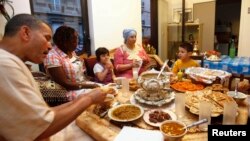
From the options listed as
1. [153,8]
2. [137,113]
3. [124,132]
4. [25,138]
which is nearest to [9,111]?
[25,138]

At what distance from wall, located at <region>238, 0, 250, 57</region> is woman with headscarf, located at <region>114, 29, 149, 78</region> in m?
3.07

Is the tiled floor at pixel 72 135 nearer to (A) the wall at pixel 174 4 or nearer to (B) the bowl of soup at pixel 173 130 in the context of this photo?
(B) the bowl of soup at pixel 173 130

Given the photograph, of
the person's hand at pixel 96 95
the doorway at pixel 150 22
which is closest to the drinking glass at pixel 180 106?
the person's hand at pixel 96 95

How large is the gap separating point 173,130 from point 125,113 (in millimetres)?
349

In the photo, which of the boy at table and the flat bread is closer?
the flat bread

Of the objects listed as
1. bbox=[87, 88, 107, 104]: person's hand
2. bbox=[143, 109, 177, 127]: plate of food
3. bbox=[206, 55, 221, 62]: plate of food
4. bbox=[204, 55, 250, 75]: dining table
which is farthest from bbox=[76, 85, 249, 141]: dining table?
bbox=[206, 55, 221, 62]: plate of food

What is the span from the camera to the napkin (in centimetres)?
92

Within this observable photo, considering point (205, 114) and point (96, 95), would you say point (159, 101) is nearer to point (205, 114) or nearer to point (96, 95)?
point (205, 114)

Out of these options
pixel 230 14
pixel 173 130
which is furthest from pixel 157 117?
pixel 230 14

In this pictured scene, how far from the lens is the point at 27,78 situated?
2.44ft

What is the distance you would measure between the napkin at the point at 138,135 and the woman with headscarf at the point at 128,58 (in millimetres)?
1602

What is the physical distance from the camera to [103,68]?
8.05 ft

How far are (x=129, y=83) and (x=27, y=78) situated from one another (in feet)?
3.54

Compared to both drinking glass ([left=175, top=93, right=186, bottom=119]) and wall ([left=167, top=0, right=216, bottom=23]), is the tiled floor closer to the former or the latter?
drinking glass ([left=175, top=93, right=186, bottom=119])
